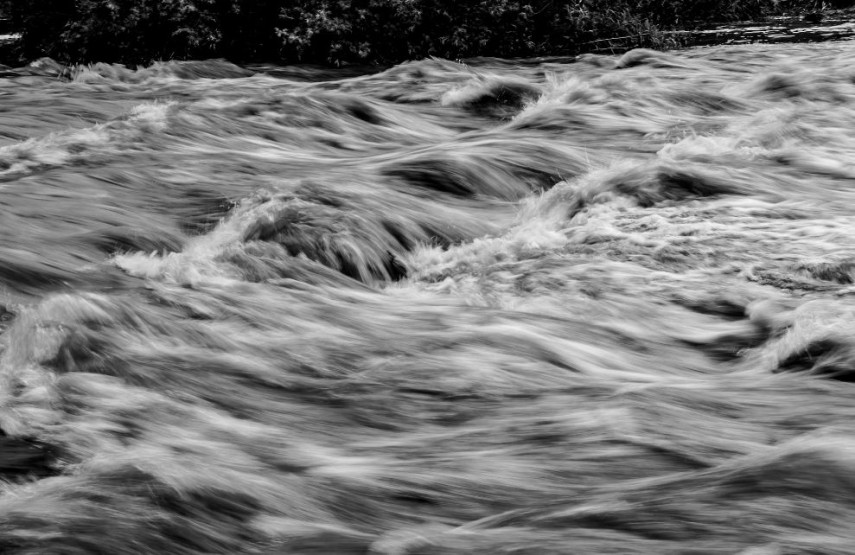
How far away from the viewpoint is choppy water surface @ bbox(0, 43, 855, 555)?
96.7 inches

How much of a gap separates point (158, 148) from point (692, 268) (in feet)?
12.6

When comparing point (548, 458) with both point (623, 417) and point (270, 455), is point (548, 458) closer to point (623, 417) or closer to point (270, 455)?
point (623, 417)

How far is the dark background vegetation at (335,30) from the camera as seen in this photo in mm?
10711

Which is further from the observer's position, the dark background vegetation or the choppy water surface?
the dark background vegetation

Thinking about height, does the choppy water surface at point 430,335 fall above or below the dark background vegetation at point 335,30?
below

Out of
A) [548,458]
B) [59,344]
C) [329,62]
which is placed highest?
[329,62]

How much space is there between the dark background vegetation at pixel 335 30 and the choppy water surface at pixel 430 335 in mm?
3662

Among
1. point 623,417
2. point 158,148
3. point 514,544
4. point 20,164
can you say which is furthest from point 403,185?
point 514,544

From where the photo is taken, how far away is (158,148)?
6.60 meters

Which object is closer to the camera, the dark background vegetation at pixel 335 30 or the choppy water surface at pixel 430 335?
the choppy water surface at pixel 430 335

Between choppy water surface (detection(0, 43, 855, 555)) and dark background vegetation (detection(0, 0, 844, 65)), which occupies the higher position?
dark background vegetation (detection(0, 0, 844, 65))

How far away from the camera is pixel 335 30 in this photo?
34.6 ft

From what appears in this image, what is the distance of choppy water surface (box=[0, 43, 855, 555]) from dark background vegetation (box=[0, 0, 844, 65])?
366 centimetres

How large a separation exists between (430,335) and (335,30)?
744cm
